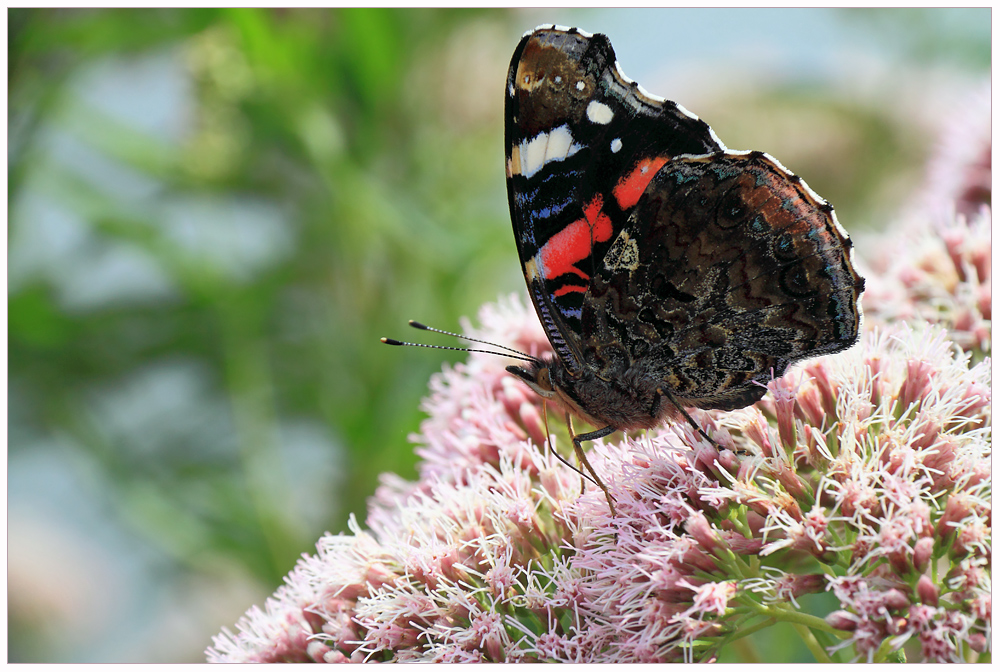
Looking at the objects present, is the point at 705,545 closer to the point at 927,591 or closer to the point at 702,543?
the point at 702,543

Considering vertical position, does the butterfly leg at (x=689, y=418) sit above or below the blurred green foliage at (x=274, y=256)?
below

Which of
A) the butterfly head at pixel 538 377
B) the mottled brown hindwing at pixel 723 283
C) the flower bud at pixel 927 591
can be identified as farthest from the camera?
the butterfly head at pixel 538 377

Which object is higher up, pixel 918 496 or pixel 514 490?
pixel 514 490

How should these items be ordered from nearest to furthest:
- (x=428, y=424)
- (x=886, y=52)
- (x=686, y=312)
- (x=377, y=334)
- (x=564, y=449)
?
1. (x=686, y=312)
2. (x=564, y=449)
3. (x=428, y=424)
4. (x=377, y=334)
5. (x=886, y=52)

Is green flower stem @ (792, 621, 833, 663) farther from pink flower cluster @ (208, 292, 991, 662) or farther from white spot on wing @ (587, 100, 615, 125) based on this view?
white spot on wing @ (587, 100, 615, 125)

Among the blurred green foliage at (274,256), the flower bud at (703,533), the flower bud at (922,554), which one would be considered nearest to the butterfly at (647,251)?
the flower bud at (703,533)

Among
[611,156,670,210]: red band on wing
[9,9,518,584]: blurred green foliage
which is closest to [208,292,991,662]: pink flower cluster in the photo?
[611,156,670,210]: red band on wing

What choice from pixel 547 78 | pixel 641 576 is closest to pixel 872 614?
pixel 641 576

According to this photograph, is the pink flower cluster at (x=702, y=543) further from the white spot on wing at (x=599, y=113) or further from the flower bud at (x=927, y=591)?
the white spot on wing at (x=599, y=113)

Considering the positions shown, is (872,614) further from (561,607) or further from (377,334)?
(377,334)
